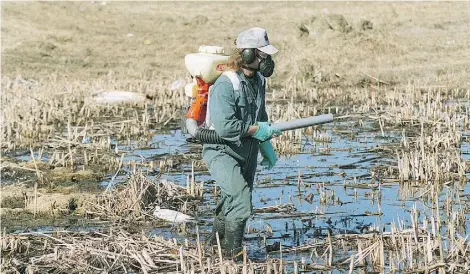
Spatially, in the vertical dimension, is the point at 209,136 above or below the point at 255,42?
below

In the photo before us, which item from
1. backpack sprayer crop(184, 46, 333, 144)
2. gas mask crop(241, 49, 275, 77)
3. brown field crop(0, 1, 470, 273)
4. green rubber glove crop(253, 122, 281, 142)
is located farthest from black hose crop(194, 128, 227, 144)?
brown field crop(0, 1, 470, 273)

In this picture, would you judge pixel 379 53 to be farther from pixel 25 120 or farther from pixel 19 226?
pixel 19 226

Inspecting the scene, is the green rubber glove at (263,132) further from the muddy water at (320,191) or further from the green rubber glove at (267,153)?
the muddy water at (320,191)

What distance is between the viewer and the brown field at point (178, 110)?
708 centimetres

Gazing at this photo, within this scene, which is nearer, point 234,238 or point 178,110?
point 234,238

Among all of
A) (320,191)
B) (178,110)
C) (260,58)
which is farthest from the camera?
(178,110)

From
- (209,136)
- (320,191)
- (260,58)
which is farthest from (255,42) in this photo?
(320,191)

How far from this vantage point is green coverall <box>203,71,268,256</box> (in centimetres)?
674

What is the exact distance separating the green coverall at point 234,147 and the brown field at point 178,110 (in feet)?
1.27

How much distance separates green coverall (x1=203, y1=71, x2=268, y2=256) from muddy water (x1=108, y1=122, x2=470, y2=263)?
430mm

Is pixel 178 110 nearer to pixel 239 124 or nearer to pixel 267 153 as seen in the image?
pixel 267 153

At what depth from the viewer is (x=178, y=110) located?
16.8m

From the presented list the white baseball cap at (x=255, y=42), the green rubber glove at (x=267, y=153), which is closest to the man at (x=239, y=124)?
the white baseball cap at (x=255, y=42)

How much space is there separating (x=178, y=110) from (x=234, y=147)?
987 cm
